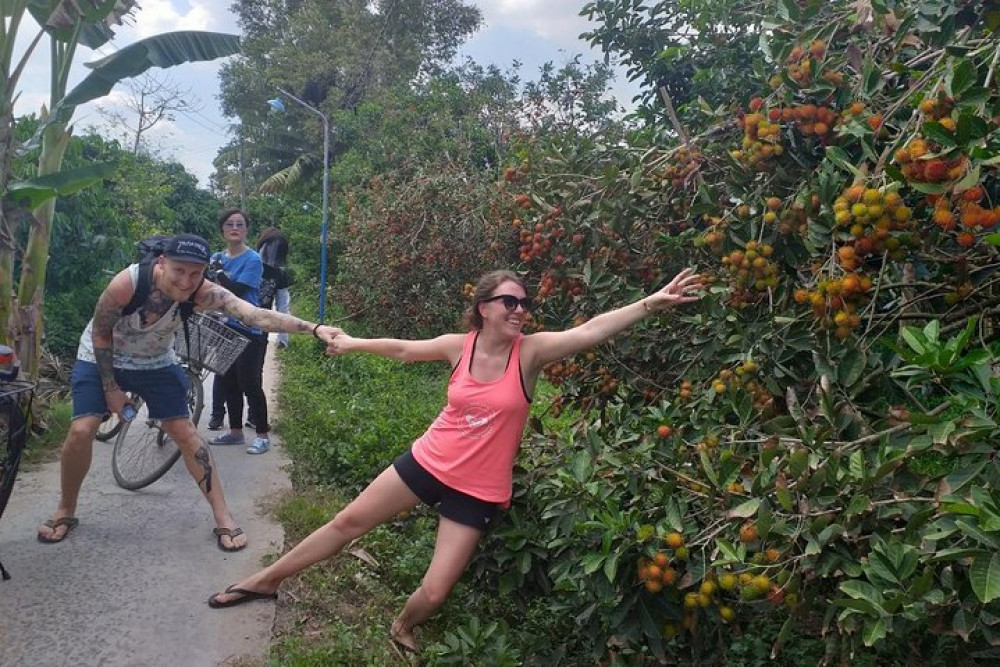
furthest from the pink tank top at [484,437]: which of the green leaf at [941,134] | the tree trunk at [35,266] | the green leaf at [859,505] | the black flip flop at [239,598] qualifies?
the tree trunk at [35,266]

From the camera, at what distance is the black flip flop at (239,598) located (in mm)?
3771

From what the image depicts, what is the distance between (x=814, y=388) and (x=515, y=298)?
124cm

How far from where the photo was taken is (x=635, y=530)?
2.61 meters

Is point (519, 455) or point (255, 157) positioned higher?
point (255, 157)

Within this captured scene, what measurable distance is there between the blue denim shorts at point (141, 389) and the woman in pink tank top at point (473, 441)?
1.38 m

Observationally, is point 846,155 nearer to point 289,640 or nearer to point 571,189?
point 571,189

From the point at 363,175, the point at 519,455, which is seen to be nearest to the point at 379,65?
the point at 363,175

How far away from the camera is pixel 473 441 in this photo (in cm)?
334

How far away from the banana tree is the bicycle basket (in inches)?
48.3

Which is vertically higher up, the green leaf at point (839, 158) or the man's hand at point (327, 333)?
the green leaf at point (839, 158)

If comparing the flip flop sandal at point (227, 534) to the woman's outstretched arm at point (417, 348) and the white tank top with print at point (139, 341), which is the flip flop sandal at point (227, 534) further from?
the woman's outstretched arm at point (417, 348)

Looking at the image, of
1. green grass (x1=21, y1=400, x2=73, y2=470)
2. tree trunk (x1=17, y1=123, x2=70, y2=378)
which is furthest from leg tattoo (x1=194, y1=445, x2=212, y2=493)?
tree trunk (x1=17, y1=123, x2=70, y2=378)

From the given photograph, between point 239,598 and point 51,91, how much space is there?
4.26 m

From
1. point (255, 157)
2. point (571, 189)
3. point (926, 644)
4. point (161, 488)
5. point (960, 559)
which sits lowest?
point (161, 488)
